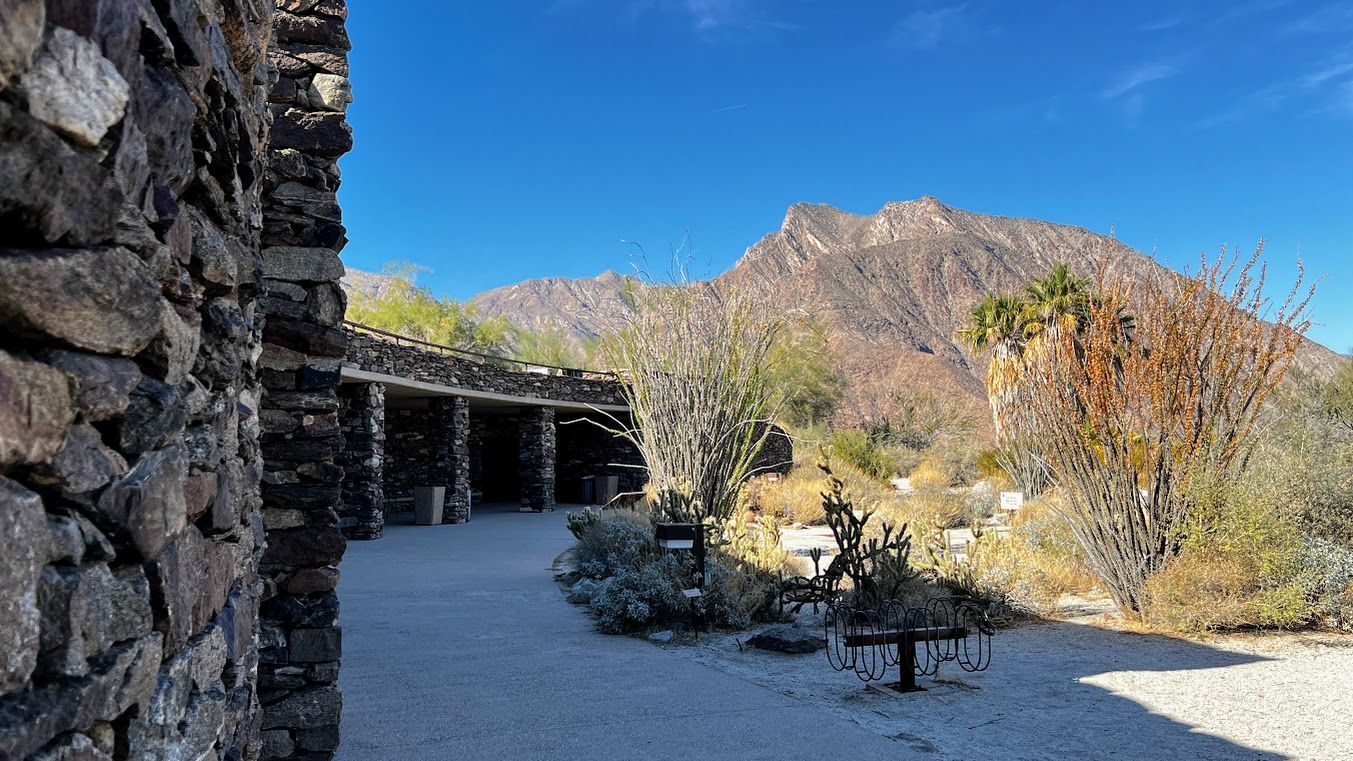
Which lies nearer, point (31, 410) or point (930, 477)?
point (31, 410)

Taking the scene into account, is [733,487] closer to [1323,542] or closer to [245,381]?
[1323,542]

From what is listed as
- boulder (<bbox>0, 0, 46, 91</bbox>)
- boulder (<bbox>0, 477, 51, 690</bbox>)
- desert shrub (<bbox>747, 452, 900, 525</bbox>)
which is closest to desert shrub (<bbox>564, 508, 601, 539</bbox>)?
desert shrub (<bbox>747, 452, 900, 525</bbox>)

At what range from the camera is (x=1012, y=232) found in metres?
95.4

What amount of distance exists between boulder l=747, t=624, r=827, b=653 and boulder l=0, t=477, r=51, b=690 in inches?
248

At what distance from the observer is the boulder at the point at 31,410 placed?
979 millimetres

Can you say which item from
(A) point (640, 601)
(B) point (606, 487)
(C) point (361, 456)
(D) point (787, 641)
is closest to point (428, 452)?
(B) point (606, 487)

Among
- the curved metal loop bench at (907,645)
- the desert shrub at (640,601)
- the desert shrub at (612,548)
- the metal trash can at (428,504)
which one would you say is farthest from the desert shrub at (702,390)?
the metal trash can at (428,504)

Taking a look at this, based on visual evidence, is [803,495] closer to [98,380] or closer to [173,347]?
[173,347]

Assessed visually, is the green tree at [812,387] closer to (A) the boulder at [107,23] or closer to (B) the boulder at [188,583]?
(B) the boulder at [188,583]

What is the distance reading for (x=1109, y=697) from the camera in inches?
217

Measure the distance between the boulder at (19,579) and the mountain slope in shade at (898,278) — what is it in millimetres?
48542

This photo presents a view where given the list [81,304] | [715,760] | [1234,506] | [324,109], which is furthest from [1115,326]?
[81,304]

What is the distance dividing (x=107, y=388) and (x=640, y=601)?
678 cm

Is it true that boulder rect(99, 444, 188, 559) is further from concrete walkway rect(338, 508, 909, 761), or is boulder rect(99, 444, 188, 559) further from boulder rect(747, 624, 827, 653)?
boulder rect(747, 624, 827, 653)
